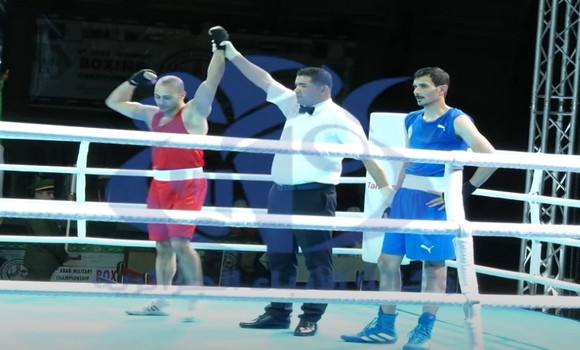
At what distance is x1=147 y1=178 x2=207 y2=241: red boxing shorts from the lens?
3.72 meters

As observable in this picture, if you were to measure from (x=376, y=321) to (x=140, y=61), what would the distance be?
503 cm

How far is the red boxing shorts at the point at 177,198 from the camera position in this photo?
3.72 meters

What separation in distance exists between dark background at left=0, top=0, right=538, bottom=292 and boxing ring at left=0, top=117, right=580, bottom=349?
11.2 feet

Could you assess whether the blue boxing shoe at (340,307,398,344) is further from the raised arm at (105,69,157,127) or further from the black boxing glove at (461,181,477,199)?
the raised arm at (105,69,157,127)

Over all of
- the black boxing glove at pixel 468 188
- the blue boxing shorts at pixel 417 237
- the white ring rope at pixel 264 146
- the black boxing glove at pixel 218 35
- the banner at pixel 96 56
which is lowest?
the blue boxing shorts at pixel 417 237

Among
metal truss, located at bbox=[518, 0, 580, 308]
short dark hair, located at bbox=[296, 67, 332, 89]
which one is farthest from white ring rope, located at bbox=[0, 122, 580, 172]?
metal truss, located at bbox=[518, 0, 580, 308]

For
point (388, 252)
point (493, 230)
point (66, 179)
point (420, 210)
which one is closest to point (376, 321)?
point (388, 252)

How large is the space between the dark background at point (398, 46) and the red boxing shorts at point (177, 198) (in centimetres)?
401

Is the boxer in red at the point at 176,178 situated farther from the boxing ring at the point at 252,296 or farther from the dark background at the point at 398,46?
the dark background at the point at 398,46

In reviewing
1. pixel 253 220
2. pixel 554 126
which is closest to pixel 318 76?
pixel 253 220

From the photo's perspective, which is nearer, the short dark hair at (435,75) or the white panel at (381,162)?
the short dark hair at (435,75)

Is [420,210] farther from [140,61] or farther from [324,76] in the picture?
[140,61]

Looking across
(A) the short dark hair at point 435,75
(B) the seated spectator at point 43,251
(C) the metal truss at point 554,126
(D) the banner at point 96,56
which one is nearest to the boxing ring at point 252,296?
(A) the short dark hair at point 435,75

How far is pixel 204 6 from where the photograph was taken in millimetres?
7883
